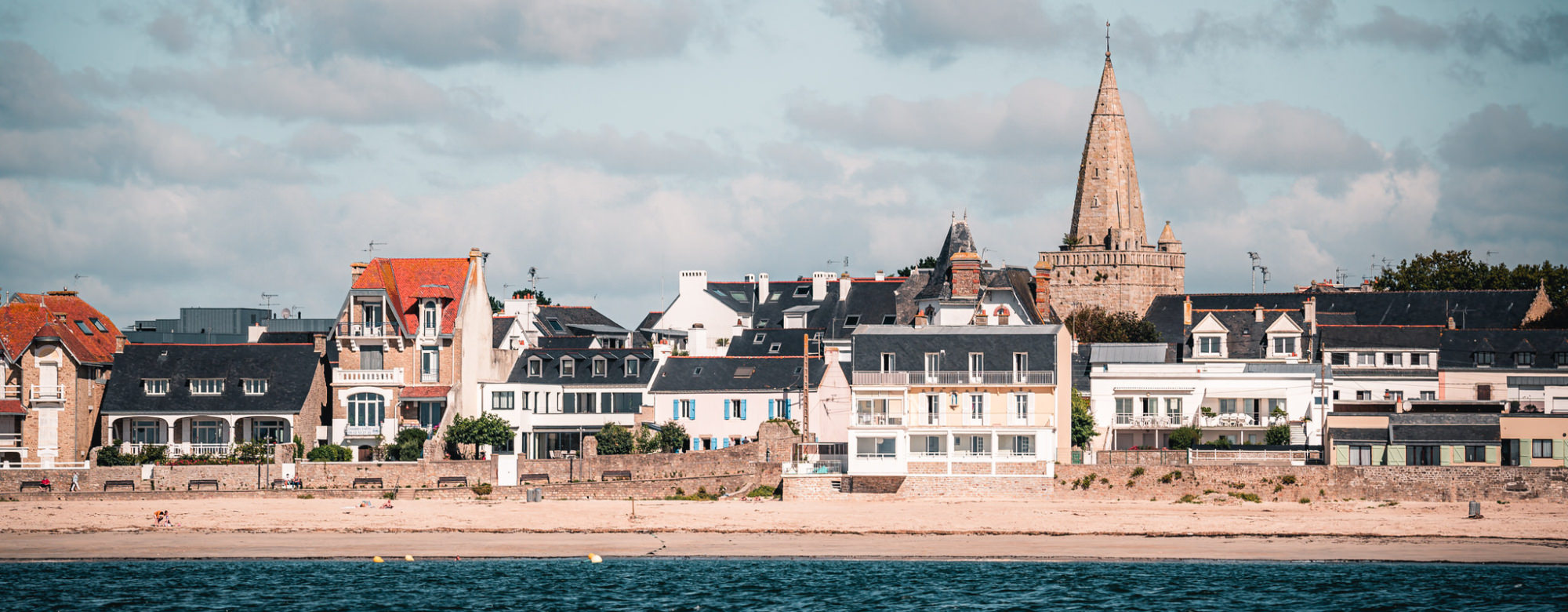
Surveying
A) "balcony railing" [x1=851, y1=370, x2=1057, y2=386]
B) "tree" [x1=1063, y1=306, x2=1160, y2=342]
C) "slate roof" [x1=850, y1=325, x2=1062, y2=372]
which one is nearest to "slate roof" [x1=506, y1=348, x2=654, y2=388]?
"slate roof" [x1=850, y1=325, x2=1062, y2=372]

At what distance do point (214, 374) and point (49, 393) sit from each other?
649 cm

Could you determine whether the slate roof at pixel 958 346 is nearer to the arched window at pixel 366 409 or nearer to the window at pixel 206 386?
the arched window at pixel 366 409

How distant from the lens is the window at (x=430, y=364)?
262 feet

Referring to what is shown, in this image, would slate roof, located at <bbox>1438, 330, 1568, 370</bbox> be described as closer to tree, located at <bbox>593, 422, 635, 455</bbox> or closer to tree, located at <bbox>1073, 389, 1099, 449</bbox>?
tree, located at <bbox>1073, 389, 1099, 449</bbox>

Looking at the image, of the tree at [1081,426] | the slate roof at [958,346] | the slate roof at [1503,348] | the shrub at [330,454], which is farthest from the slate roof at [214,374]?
the slate roof at [1503,348]

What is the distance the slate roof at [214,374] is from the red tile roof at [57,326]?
5.14ft

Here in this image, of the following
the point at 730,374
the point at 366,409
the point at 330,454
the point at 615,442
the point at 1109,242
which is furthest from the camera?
the point at 1109,242

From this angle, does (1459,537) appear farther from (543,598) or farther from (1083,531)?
(543,598)

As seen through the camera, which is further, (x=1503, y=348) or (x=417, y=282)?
(x=1503, y=348)

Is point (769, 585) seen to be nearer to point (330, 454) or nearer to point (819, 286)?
point (330, 454)

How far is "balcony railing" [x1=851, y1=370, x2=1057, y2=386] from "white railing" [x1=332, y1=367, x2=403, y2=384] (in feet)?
68.8

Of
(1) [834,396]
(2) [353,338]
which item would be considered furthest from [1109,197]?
(2) [353,338]

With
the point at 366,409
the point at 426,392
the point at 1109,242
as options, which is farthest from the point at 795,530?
the point at 1109,242

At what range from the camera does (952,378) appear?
69250 millimetres
